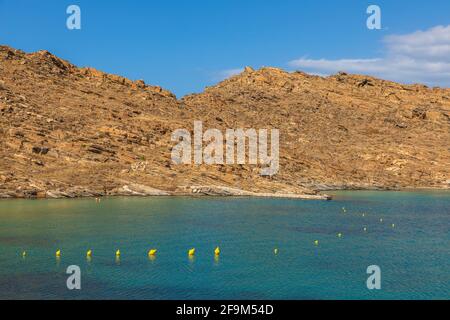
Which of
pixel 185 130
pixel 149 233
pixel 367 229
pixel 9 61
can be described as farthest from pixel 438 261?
pixel 9 61

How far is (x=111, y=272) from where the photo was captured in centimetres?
3847

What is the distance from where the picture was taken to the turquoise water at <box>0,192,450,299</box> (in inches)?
1358

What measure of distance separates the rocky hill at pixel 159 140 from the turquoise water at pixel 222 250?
64.4 feet

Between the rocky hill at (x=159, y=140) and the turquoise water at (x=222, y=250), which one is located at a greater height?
the rocky hill at (x=159, y=140)

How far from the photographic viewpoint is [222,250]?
47938 mm

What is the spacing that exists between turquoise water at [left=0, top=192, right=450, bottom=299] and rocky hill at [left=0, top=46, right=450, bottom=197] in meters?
19.6

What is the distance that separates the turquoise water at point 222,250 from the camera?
1358 inches

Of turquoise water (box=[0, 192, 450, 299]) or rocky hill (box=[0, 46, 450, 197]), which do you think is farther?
rocky hill (box=[0, 46, 450, 197])

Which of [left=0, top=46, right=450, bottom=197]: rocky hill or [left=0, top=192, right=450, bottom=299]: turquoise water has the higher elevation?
[left=0, top=46, right=450, bottom=197]: rocky hill

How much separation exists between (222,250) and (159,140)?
3234 inches

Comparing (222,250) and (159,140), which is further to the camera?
(159,140)

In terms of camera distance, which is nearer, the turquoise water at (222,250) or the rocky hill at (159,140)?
the turquoise water at (222,250)

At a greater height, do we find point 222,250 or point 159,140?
point 159,140

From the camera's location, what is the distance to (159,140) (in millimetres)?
127000
